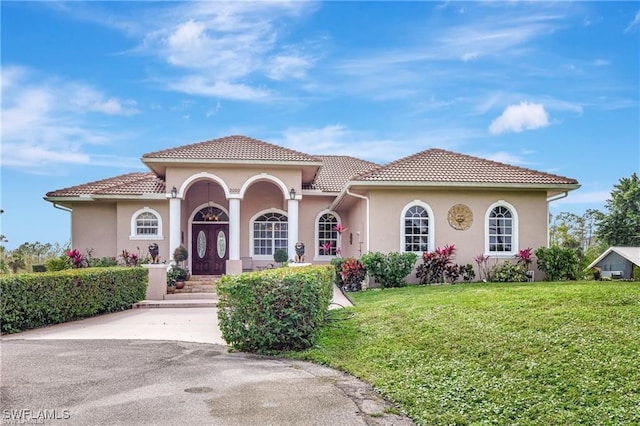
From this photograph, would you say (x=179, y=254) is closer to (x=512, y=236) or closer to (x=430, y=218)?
(x=430, y=218)

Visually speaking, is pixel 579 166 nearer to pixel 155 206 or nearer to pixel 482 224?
pixel 482 224

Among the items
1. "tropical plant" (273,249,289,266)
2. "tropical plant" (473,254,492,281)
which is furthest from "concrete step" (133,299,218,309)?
"tropical plant" (473,254,492,281)

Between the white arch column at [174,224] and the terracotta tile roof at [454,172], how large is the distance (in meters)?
6.85

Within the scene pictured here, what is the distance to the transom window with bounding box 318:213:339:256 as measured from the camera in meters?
22.6

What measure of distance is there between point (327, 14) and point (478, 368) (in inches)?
399

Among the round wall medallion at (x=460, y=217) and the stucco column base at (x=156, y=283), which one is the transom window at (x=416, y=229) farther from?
the stucco column base at (x=156, y=283)

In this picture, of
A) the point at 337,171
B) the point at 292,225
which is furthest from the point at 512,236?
the point at 337,171

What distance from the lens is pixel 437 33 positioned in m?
14.0

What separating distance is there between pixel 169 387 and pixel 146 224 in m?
16.3

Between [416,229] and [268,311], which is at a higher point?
[416,229]

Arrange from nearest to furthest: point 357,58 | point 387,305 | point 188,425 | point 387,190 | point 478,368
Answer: point 188,425
point 478,368
point 387,305
point 357,58
point 387,190

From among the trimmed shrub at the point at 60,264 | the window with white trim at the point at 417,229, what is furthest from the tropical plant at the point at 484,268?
the trimmed shrub at the point at 60,264

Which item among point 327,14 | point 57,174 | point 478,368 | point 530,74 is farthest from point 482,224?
point 57,174

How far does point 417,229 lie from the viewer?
56.6ft
